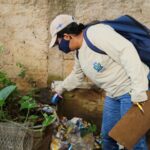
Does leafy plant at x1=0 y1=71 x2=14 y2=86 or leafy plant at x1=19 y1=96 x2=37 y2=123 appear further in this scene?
leafy plant at x1=0 y1=71 x2=14 y2=86

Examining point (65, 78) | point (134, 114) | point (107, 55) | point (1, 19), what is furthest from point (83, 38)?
point (1, 19)

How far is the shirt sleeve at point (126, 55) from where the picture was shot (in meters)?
4.20

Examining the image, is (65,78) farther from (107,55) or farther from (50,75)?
(107,55)

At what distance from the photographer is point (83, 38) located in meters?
4.45

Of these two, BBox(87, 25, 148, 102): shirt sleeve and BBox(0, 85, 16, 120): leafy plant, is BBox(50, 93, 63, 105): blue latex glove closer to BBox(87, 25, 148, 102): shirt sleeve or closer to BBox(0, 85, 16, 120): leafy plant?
BBox(0, 85, 16, 120): leafy plant

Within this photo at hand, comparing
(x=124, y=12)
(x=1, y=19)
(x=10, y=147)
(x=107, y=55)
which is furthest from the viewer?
(x=1, y=19)

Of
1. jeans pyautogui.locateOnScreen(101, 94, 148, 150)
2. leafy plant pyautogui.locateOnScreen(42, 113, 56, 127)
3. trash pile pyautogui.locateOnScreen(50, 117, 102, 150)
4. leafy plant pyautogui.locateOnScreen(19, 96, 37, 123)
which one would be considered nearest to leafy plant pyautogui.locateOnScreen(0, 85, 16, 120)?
leafy plant pyautogui.locateOnScreen(19, 96, 37, 123)

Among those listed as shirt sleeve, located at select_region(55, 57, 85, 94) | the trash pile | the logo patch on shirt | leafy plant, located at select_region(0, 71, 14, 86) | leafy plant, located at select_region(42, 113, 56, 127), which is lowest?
the trash pile

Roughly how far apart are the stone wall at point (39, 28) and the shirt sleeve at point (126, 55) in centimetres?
97

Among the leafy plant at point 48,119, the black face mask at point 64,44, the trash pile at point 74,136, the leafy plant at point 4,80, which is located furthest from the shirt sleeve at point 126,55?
the leafy plant at point 4,80

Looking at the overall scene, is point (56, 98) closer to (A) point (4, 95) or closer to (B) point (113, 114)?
(A) point (4, 95)

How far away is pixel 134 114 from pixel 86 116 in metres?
1.34

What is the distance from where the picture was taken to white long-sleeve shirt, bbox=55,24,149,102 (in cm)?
422

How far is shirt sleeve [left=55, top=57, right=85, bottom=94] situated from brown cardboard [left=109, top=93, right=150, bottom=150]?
0.74m
